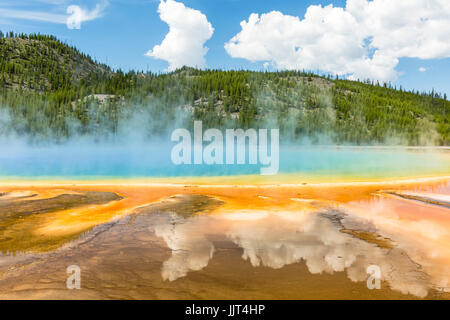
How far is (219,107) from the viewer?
128500 millimetres

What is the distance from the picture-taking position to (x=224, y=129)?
4242 inches

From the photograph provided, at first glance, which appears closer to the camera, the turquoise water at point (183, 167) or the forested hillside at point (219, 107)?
the turquoise water at point (183, 167)

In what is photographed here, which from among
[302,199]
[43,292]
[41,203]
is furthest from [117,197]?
[43,292]

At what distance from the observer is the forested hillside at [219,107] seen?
334 ft

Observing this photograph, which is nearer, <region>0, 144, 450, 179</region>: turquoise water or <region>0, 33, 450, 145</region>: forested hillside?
<region>0, 144, 450, 179</region>: turquoise water

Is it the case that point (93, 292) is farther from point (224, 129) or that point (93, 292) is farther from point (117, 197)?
point (224, 129)

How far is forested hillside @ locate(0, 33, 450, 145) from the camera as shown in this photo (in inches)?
4006

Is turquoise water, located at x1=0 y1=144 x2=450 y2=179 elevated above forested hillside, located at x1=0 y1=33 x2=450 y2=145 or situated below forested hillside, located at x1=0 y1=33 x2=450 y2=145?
below

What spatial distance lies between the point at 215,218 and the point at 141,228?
2.30 metres

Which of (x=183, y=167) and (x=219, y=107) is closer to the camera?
(x=183, y=167)

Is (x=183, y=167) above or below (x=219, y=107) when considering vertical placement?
below

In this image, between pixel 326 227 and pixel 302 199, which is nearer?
pixel 326 227

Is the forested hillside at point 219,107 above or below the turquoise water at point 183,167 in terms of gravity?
above

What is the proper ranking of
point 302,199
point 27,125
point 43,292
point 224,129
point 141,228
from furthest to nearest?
point 224,129 → point 27,125 → point 302,199 → point 141,228 → point 43,292
